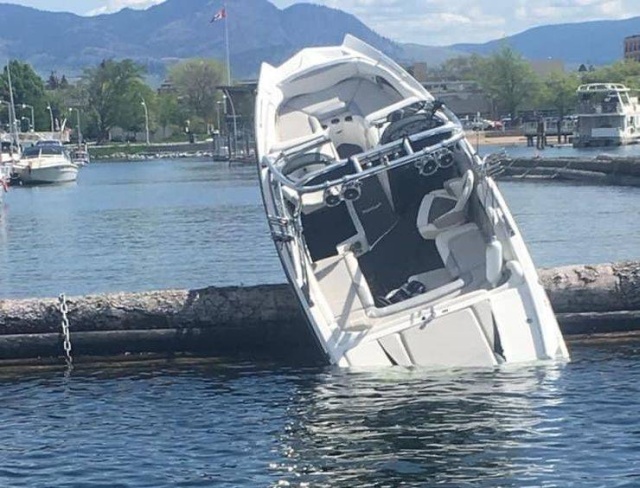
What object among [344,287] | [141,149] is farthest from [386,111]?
[141,149]

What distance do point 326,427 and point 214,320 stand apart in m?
5.60

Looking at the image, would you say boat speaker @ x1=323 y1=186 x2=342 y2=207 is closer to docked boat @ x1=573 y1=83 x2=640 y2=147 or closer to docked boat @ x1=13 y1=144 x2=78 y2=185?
docked boat @ x1=13 y1=144 x2=78 y2=185

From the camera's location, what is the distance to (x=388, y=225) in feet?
77.4

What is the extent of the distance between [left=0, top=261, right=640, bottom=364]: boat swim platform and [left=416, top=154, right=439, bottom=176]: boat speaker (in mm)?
2749

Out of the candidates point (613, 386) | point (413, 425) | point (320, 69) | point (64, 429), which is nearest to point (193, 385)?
point (64, 429)

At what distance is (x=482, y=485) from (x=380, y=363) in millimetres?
5085

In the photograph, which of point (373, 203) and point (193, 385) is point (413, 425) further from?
point (373, 203)

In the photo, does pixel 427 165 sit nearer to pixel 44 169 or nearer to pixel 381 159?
pixel 381 159

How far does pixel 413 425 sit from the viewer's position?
16281 mm

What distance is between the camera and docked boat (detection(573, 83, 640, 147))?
408ft

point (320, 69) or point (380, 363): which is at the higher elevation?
point (320, 69)

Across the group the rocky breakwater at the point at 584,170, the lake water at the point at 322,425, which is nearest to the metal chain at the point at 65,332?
the lake water at the point at 322,425

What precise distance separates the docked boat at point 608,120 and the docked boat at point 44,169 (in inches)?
1957

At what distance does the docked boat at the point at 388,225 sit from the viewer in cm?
1881
